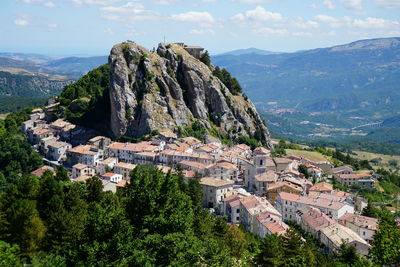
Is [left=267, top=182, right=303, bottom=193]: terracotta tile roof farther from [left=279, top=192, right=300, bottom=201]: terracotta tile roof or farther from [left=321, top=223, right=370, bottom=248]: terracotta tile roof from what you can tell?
[left=321, top=223, right=370, bottom=248]: terracotta tile roof

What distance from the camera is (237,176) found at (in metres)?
77.7

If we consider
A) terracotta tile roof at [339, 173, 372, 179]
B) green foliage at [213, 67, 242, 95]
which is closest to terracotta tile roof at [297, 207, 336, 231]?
terracotta tile roof at [339, 173, 372, 179]

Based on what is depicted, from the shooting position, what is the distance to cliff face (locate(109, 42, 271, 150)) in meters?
95.8

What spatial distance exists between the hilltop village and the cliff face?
5.92 metres

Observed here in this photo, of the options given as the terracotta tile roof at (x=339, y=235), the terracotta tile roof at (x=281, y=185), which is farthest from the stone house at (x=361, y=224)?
the terracotta tile roof at (x=281, y=185)

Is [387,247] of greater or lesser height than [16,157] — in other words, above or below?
above

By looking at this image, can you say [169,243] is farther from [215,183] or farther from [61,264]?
[215,183]

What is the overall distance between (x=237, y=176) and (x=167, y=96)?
30110 millimetres

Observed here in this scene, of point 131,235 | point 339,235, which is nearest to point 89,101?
point 339,235

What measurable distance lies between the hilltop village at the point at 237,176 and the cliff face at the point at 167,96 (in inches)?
233

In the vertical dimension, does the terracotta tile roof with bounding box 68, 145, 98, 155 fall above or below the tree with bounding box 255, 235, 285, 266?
below

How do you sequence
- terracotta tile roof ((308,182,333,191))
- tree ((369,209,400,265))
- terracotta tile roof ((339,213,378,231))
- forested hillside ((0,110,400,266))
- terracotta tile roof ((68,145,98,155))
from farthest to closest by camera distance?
terracotta tile roof ((68,145,98,155)), terracotta tile roof ((308,182,333,191)), terracotta tile roof ((339,213,378,231)), tree ((369,209,400,265)), forested hillside ((0,110,400,266))

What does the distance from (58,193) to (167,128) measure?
169 feet

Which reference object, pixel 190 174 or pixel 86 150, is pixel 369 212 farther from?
pixel 86 150
